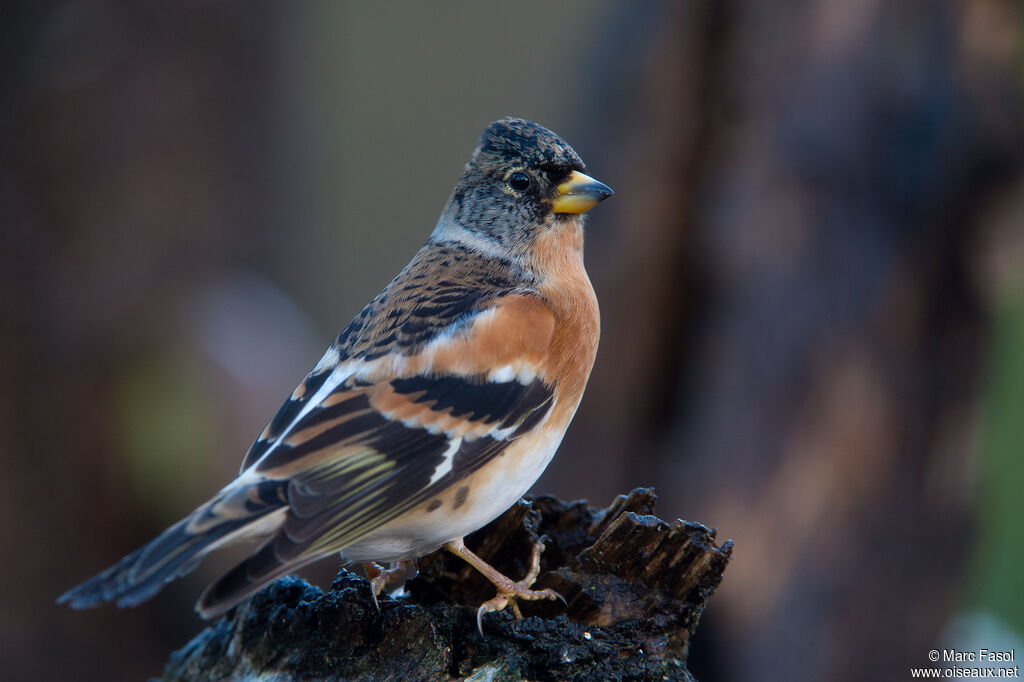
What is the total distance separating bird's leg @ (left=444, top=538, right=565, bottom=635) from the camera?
2.62 meters

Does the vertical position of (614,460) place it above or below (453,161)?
below

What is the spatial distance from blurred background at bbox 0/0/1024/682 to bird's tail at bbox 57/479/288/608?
3097 mm

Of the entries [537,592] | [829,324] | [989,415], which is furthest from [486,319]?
[989,415]

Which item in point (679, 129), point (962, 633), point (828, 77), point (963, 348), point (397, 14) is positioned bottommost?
point (962, 633)

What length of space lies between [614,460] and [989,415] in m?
2.02

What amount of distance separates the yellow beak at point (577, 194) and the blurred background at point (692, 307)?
1870 mm

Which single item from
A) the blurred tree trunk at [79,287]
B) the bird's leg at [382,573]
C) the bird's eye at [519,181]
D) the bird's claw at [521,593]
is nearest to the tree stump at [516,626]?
the bird's claw at [521,593]

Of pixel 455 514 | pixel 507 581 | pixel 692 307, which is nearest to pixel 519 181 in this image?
pixel 455 514

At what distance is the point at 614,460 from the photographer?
545cm

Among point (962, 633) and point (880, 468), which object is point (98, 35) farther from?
point (962, 633)

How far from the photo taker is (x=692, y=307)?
5.31 m

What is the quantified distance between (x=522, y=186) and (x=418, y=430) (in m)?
1.20

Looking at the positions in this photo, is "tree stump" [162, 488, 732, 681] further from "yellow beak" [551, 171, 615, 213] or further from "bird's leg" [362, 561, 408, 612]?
"yellow beak" [551, 171, 615, 213]

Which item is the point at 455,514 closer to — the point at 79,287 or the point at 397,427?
the point at 397,427
